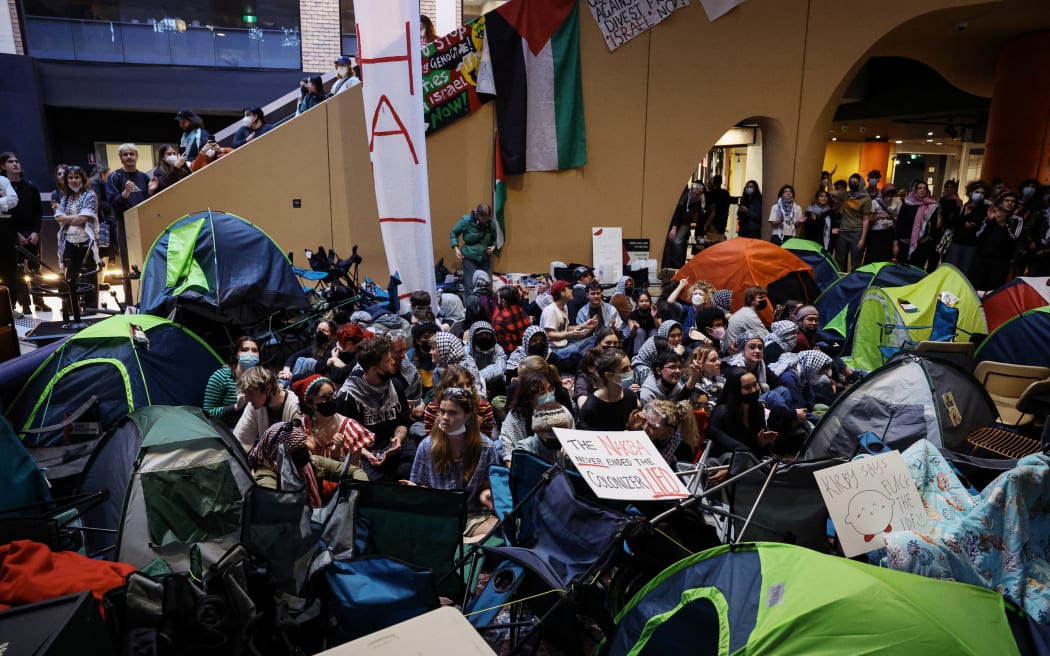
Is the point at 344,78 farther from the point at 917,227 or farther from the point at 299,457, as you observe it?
the point at 917,227

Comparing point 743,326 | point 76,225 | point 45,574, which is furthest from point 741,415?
point 76,225

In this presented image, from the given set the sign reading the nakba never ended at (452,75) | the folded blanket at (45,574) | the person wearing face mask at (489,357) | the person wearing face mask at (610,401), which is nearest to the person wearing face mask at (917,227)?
the sign reading the nakba never ended at (452,75)

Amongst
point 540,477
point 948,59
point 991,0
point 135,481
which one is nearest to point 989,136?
point 948,59

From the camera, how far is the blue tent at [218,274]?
22.0ft

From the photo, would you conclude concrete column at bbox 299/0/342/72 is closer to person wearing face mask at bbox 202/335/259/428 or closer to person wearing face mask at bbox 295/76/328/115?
person wearing face mask at bbox 295/76/328/115

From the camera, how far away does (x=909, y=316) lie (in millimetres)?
7141

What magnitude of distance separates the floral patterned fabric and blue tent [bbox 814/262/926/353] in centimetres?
530

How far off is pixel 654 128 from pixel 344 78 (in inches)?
196

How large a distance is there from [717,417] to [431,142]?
731cm

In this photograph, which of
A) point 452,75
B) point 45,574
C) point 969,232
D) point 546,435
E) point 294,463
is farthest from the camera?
point 452,75

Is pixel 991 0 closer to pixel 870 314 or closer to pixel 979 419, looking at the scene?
pixel 870 314

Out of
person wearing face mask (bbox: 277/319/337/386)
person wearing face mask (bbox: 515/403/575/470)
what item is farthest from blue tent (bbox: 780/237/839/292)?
person wearing face mask (bbox: 277/319/337/386)

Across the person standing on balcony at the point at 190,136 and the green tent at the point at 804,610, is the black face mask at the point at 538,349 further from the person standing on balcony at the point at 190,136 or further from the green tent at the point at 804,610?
the person standing on balcony at the point at 190,136

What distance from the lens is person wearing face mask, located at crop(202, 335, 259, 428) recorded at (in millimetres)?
5258
